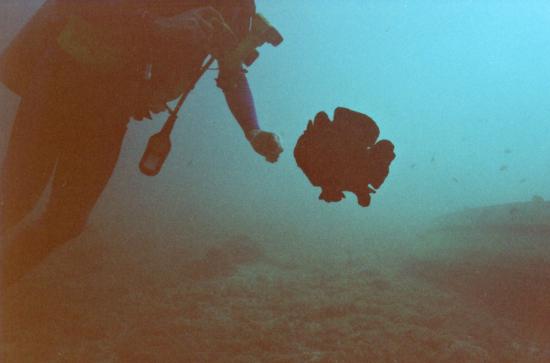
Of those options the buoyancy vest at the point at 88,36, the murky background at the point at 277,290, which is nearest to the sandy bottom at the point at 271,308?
the murky background at the point at 277,290

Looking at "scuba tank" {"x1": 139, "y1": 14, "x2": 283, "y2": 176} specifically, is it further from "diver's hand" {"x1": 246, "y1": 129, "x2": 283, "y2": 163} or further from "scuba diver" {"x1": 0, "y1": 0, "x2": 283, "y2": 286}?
"diver's hand" {"x1": 246, "y1": 129, "x2": 283, "y2": 163}

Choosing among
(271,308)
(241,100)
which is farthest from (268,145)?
(271,308)

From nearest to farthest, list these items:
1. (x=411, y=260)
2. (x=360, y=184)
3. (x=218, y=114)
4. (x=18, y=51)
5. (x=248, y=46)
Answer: (x=360, y=184) → (x=18, y=51) → (x=248, y=46) → (x=411, y=260) → (x=218, y=114)

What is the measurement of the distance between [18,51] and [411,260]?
957 cm

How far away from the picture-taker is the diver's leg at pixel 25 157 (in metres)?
2.29

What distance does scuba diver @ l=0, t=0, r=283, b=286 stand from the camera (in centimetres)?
225

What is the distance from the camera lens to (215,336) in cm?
460

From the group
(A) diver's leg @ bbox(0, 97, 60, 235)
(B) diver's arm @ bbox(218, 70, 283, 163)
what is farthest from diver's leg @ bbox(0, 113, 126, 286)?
(B) diver's arm @ bbox(218, 70, 283, 163)

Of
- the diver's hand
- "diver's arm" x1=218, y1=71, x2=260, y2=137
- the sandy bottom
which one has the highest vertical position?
"diver's arm" x1=218, y1=71, x2=260, y2=137

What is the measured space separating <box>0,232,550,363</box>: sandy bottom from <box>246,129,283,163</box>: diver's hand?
8.58 ft

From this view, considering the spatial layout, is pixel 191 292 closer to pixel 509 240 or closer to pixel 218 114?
pixel 509 240

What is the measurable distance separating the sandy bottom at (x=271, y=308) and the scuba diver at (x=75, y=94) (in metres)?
2.34

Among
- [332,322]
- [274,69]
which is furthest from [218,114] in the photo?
[332,322]

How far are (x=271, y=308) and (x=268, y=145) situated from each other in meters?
3.84
